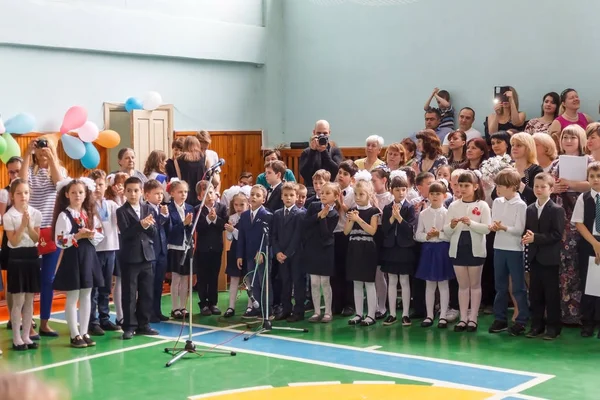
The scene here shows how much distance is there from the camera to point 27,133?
10.9 meters

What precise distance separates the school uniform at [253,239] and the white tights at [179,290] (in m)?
0.65

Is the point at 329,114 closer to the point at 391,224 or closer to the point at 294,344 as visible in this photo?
the point at 391,224

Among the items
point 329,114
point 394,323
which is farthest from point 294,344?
point 329,114

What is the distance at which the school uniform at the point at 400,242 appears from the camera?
818 cm

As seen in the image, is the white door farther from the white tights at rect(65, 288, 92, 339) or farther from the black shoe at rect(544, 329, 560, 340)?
the black shoe at rect(544, 329, 560, 340)

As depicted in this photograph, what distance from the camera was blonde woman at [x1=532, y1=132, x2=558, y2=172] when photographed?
8078 mm

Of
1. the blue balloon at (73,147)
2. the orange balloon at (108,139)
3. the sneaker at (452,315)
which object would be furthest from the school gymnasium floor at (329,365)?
the orange balloon at (108,139)

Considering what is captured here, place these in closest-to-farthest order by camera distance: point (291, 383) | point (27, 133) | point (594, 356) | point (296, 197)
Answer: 1. point (291, 383)
2. point (594, 356)
3. point (296, 197)
4. point (27, 133)

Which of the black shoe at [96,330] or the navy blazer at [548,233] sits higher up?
the navy blazer at [548,233]

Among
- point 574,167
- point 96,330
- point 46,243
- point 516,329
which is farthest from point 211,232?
point 574,167

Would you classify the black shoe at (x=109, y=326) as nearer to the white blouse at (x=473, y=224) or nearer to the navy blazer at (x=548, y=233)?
the white blouse at (x=473, y=224)

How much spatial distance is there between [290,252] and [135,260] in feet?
5.46

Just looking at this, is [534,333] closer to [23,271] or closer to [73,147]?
[23,271]

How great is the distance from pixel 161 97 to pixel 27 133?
2525 millimetres
